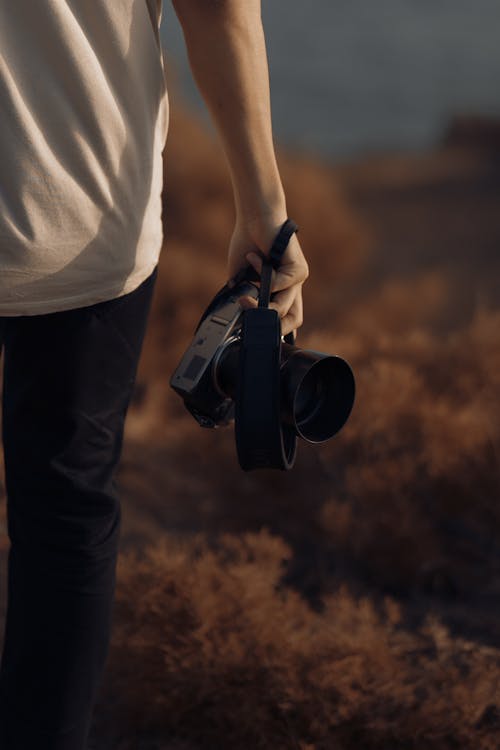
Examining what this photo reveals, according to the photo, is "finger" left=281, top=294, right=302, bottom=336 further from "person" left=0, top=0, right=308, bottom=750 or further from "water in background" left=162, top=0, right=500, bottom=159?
"water in background" left=162, top=0, right=500, bottom=159

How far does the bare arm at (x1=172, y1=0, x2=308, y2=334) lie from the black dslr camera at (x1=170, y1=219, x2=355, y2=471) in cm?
2

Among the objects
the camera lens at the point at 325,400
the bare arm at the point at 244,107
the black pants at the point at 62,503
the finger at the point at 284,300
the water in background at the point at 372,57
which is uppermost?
the water in background at the point at 372,57

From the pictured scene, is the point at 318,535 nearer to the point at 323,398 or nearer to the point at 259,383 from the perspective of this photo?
the point at 323,398

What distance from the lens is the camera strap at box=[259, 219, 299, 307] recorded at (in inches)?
39.8

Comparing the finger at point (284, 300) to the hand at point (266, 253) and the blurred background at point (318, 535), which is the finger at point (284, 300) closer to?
the hand at point (266, 253)

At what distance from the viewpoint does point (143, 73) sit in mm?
937

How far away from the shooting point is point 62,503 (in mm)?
1030

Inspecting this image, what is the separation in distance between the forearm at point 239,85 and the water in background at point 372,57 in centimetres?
816

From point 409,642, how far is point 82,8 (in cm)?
107

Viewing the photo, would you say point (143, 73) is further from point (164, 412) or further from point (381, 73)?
point (381, 73)

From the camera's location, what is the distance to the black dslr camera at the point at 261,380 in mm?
983

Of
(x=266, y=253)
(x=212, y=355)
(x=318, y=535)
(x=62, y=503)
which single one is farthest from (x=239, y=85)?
(x=318, y=535)

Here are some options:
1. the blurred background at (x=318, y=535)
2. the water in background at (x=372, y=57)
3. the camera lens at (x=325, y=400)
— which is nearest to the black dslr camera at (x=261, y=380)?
the camera lens at (x=325, y=400)

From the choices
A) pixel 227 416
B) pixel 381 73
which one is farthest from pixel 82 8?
pixel 381 73
